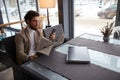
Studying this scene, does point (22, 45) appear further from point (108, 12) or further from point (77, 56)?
point (108, 12)

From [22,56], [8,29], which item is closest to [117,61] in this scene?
[22,56]

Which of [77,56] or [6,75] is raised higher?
[77,56]

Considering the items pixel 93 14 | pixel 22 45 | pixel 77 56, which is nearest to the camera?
pixel 77 56

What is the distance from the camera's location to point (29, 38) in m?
1.79

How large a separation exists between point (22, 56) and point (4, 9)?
4.03 m

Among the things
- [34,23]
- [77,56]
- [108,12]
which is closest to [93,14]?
[108,12]

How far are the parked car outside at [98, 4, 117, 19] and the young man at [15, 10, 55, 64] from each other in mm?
1628

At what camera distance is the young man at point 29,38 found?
1.69m

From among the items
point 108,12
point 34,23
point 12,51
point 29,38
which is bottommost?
point 12,51

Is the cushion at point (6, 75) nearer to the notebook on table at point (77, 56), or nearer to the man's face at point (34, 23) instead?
the man's face at point (34, 23)

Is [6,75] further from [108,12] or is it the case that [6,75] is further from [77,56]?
[108,12]

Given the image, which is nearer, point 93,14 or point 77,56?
point 77,56

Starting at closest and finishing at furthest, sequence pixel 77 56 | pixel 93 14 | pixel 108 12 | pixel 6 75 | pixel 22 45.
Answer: pixel 77 56 < pixel 22 45 < pixel 6 75 < pixel 108 12 < pixel 93 14

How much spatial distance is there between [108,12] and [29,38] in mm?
1836
